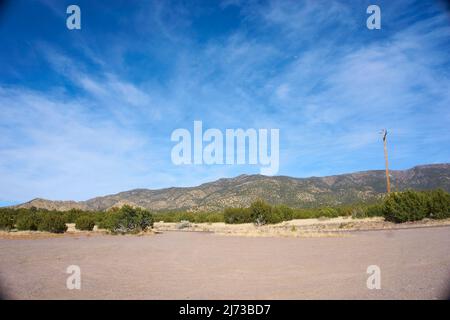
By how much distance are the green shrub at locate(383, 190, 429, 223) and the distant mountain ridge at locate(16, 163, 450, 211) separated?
232ft

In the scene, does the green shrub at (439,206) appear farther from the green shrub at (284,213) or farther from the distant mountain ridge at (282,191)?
the distant mountain ridge at (282,191)

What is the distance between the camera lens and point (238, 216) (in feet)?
181

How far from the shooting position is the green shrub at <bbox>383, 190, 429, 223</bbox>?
110 ft

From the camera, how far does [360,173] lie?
547ft

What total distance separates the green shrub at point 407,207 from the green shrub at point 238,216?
22.0 meters

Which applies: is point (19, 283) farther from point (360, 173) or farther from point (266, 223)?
point (360, 173)

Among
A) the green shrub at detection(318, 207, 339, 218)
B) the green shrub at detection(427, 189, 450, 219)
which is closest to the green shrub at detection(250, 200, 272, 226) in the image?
the green shrub at detection(318, 207, 339, 218)

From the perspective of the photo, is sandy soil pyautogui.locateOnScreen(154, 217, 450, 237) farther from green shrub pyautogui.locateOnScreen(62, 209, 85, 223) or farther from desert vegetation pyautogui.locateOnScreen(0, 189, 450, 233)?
green shrub pyautogui.locateOnScreen(62, 209, 85, 223)

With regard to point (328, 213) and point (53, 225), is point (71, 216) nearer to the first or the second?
point (53, 225)

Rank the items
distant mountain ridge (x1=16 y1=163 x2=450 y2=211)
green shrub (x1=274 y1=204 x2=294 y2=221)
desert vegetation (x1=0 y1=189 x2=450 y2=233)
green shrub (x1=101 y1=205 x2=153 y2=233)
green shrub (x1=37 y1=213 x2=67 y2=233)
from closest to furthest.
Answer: desert vegetation (x1=0 y1=189 x2=450 y2=233) → green shrub (x1=37 y1=213 x2=67 y2=233) → green shrub (x1=101 y1=205 x2=153 y2=233) → green shrub (x1=274 y1=204 x2=294 y2=221) → distant mountain ridge (x1=16 y1=163 x2=450 y2=211)

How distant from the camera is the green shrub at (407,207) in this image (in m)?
33.6

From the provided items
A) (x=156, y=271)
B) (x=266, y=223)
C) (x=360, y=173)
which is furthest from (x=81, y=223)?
(x=360, y=173)

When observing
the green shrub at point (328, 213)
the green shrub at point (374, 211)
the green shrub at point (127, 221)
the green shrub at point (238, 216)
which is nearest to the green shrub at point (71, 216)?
the green shrub at point (127, 221)

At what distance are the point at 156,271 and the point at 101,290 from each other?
318cm
